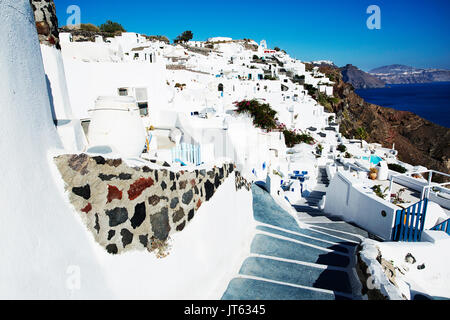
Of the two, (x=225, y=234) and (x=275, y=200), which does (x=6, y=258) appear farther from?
(x=275, y=200)

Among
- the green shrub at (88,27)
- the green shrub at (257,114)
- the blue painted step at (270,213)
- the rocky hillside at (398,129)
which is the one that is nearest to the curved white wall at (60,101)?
the blue painted step at (270,213)

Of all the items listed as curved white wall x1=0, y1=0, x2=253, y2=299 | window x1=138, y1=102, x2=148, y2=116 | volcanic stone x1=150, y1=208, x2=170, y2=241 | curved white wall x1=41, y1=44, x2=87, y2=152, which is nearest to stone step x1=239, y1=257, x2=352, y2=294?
curved white wall x1=0, y1=0, x2=253, y2=299

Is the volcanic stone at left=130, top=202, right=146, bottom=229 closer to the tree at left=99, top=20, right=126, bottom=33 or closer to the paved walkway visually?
the paved walkway

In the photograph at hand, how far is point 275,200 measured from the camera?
8.57 meters

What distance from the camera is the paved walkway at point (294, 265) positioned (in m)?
4.27

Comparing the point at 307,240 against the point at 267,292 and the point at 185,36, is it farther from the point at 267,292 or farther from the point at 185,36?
the point at 185,36

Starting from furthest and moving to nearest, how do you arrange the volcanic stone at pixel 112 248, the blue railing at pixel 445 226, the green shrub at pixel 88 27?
1. the green shrub at pixel 88 27
2. the blue railing at pixel 445 226
3. the volcanic stone at pixel 112 248

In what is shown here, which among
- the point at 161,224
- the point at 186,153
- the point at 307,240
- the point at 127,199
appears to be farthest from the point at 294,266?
the point at 186,153

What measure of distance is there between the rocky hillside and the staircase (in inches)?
1984

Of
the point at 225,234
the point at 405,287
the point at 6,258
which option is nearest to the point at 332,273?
the point at 405,287

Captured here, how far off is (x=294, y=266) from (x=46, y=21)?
5.41 metres

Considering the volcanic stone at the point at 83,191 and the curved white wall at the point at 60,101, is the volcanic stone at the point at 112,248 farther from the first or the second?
the curved white wall at the point at 60,101

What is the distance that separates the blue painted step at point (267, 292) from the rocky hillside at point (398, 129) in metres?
52.6

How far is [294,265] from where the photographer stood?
503 cm
